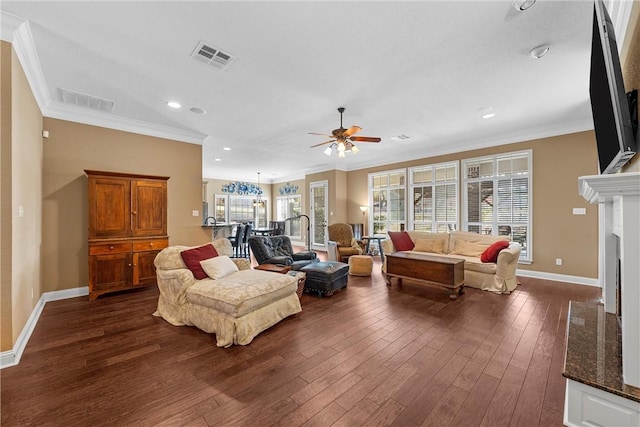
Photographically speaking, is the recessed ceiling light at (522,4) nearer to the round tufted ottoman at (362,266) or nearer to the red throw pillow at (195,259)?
the red throw pillow at (195,259)

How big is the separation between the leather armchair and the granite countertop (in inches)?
132

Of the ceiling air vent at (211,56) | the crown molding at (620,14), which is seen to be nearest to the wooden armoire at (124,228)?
the ceiling air vent at (211,56)

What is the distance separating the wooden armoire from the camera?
13.0ft

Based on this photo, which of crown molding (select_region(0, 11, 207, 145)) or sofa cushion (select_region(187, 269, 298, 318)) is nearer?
crown molding (select_region(0, 11, 207, 145))

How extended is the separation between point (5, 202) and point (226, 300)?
2098mm

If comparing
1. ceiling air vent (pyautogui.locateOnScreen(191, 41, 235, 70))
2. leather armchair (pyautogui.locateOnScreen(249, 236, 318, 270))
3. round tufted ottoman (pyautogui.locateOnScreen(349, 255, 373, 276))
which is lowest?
round tufted ottoman (pyautogui.locateOnScreen(349, 255, 373, 276))

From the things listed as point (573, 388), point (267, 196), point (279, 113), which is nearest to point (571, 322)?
point (573, 388)

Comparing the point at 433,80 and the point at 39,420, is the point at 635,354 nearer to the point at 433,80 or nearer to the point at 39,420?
the point at 433,80

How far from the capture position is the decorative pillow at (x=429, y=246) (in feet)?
17.8

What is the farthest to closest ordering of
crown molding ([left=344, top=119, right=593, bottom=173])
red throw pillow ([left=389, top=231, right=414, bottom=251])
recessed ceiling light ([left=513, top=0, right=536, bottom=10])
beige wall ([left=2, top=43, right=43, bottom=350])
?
red throw pillow ([left=389, top=231, right=414, bottom=251]) → crown molding ([left=344, top=119, right=593, bottom=173]) → beige wall ([left=2, top=43, right=43, bottom=350]) → recessed ceiling light ([left=513, top=0, right=536, bottom=10])

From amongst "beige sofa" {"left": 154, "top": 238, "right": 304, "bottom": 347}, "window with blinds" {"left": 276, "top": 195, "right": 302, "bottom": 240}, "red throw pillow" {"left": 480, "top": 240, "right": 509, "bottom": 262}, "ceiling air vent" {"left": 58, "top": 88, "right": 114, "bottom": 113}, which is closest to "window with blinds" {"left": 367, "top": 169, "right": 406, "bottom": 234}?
"red throw pillow" {"left": 480, "top": 240, "right": 509, "bottom": 262}

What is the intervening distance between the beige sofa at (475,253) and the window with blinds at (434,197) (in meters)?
1.18

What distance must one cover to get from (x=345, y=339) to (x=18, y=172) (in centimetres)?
366

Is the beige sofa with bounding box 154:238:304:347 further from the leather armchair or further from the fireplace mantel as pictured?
the fireplace mantel
